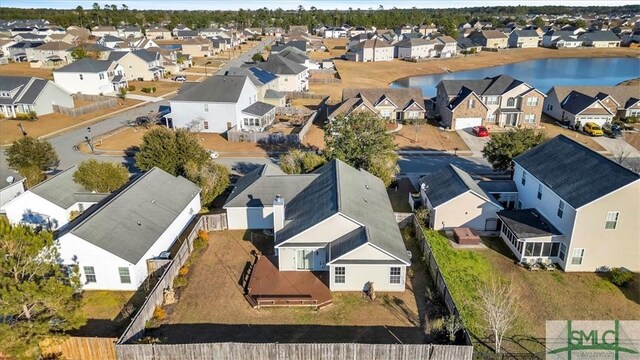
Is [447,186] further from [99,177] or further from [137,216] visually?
[99,177]

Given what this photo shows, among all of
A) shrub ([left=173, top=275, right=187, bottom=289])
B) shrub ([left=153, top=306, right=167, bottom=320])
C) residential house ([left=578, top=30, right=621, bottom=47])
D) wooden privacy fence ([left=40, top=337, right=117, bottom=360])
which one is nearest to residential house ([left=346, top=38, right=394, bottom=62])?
residential house ([left=578, top=30, right=621, bottom=47])

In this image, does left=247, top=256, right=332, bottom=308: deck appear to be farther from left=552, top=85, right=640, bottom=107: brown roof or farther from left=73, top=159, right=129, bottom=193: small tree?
left=552, top=85, right=640, bottom=107: brown roof

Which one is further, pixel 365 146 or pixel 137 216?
pixel 365 146

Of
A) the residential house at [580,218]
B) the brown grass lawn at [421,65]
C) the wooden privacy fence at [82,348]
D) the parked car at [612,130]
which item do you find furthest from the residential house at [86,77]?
the parked car at [612,130]

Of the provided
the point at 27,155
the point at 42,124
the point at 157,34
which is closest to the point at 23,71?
the point at 42,124

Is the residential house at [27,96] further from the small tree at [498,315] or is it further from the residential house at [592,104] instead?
the residential house at [592,104]

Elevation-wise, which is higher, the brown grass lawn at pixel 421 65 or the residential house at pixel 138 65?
the residential house at pixel 138 65
